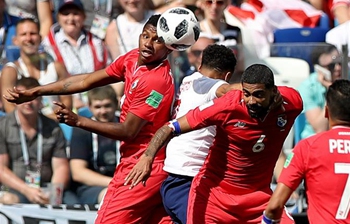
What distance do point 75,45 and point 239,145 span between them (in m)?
4.05

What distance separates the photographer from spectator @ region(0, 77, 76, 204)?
31.2ft

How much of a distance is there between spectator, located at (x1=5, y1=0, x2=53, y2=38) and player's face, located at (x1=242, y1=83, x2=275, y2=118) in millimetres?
5126

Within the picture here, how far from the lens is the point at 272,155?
685 cm

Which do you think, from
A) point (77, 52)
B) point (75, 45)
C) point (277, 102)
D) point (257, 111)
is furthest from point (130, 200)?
point (75, 45)

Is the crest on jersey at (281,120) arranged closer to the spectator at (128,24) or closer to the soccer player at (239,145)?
the soccer player at (239,145)

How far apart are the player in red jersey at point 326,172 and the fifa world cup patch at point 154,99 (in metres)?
1.44

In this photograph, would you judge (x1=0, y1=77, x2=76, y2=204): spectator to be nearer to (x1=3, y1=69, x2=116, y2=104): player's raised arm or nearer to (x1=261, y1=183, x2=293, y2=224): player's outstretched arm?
(x1=3, y1=69, x2=116, y2=104): player's raised arm

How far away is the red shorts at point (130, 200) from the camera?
23.9 ft

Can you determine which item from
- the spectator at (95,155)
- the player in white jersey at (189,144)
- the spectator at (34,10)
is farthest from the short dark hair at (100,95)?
the player in white jersey at (189,144)

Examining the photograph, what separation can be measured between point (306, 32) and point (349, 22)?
1.97 feet

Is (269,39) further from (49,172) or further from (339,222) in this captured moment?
(339,222)

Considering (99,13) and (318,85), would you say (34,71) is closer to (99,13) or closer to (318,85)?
(99,13)

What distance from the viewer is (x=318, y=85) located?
32.3ft

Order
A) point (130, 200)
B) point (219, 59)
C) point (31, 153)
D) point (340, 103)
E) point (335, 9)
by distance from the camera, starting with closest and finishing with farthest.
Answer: point (340, 103), point (219, 59), point (130, 200), point (31, 153), point (335, 9)
